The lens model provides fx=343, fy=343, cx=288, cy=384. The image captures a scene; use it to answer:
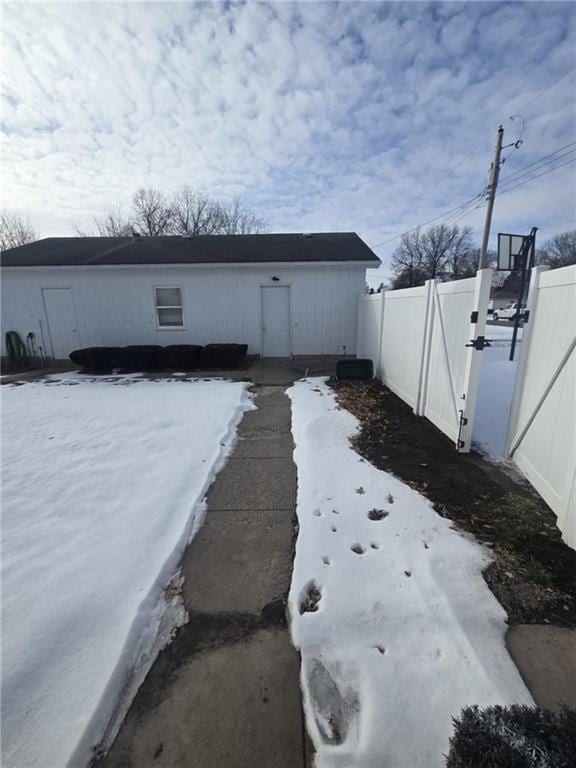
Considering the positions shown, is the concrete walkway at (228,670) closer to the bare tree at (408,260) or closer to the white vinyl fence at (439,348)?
the white vinyl fence at (439,348)

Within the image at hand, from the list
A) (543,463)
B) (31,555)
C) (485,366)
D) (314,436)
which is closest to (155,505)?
(31,555)

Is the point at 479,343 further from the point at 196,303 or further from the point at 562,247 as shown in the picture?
the point at 562,247

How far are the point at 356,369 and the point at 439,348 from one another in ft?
9.78

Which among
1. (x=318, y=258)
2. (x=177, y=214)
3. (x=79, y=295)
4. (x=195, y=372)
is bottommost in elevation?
(x=195, y=372)

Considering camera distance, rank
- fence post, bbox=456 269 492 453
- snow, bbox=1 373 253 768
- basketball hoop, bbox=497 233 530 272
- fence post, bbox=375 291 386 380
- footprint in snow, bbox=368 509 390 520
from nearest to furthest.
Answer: snow, bbox=1 373 253 768
footprint in snow, bbox=368 509 390 520
fence post, bbox=456 269 492 453
fence post, bbox=375 291 386 380
basketball hoop, bbox=497 233 530 272

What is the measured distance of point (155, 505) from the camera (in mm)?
3033

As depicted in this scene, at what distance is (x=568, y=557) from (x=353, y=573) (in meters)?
1.51

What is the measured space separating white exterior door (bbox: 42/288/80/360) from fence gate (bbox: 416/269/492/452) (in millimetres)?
10322

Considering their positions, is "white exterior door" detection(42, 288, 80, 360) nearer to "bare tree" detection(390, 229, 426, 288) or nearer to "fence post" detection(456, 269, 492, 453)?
"fence post" detection(456, 269, 492, 453)

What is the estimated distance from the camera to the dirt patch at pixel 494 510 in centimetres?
206

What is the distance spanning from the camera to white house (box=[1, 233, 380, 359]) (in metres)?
9.82

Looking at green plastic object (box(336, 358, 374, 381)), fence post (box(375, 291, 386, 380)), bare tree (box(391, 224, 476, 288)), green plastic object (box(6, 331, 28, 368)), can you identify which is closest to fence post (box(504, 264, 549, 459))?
fence post (box(375, 291, 386, 380))

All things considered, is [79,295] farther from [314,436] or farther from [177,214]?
[177,214]

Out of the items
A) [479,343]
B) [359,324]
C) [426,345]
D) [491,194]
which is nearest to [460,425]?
[479,343]
